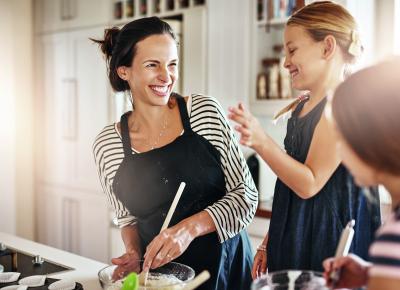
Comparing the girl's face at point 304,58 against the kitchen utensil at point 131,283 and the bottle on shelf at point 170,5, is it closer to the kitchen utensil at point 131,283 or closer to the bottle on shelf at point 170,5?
the kitchen utensil at point 131,283

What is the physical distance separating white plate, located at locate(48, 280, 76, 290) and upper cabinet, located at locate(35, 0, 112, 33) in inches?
108

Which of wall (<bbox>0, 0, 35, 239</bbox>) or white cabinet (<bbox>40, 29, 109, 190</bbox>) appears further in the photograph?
wall (<bbox>0, 0, 35, 239</bbox>)

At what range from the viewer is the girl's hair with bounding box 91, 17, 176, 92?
1519 mm

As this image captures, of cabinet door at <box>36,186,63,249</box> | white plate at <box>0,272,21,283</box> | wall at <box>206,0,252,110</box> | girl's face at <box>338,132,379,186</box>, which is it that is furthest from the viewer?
cabinet door at <box>36,186,63,249</box>

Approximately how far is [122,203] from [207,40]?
1.93 metres

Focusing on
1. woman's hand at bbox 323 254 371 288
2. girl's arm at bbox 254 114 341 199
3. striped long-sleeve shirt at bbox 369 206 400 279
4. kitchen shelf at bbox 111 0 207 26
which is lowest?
woman's hand at bbox 323 254 371 288

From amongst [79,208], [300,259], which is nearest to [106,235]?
[79,208]

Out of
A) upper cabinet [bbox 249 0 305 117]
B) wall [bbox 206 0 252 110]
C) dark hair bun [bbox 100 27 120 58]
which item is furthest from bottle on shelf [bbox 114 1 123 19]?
dark hair bun [bbox 100 27 120 58]

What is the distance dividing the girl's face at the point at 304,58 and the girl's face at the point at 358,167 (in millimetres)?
486

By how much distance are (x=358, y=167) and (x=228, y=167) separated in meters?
0.75

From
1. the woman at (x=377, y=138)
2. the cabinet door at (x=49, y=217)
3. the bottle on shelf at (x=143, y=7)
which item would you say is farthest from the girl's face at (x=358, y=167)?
the cabinet door at (x=49, y=217)

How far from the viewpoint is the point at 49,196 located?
4.43m

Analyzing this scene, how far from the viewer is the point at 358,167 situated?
79 centimetres

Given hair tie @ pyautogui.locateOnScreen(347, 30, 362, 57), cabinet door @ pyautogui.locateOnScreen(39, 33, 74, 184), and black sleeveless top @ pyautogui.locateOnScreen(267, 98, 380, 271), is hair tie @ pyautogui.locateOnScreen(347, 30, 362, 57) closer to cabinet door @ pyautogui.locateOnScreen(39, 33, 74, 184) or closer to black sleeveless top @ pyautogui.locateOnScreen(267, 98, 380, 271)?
black sleeveless top @ pyautogui.locateOnScreen(267, 98, 380, 271)
